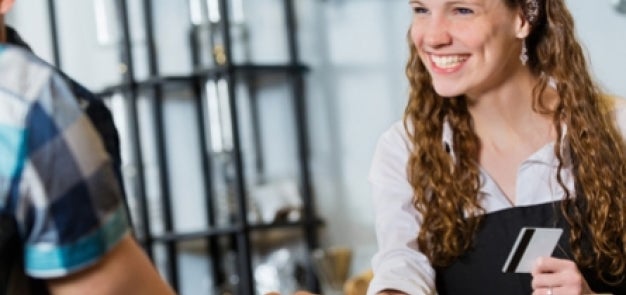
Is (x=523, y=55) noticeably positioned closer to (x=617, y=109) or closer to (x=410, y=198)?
(x=617, y=109)

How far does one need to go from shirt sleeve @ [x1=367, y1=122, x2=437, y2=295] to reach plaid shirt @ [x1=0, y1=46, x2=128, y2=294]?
1058 mm

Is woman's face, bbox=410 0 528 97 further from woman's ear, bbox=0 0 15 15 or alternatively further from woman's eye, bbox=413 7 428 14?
woman's ear, bbox=0 0 15 15

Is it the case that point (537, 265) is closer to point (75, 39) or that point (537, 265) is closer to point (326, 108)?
point (326, 108)

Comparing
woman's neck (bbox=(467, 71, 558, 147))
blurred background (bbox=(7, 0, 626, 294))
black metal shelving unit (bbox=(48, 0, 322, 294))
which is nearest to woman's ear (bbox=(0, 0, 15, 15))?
woman's neck (bbox=(467, 71, 558, 147))

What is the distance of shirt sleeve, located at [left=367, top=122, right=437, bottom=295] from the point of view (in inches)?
70.9

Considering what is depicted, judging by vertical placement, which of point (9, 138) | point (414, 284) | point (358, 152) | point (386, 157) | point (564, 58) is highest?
point (9, 138)

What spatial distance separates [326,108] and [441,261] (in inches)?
98.9

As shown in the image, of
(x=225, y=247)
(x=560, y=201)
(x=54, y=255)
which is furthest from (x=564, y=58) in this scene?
(x=225, y=247)

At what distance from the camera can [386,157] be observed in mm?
1969

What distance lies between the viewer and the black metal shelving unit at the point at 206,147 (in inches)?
171

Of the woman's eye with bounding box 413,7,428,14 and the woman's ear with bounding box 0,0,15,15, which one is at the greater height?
the woman's ear with bounding box 0,0,15,15

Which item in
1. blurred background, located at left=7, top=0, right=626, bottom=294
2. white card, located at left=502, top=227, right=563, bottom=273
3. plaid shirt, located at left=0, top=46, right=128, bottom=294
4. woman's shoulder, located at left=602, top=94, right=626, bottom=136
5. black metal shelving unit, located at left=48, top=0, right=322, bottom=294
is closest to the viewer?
plaid shirt, located at left=0, top=46, right=128, bottom=294

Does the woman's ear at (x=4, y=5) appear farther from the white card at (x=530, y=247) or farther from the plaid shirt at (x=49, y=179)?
the white card at (x=530, y=247)

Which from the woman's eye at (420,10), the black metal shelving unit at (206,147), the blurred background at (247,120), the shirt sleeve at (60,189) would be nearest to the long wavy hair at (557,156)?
the woman's eye at (420,10)
